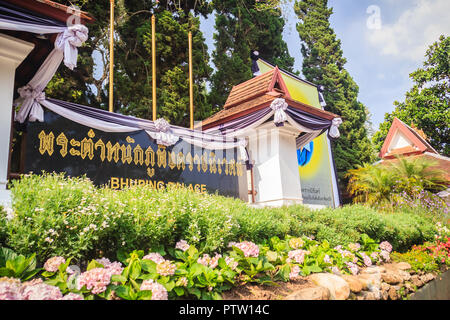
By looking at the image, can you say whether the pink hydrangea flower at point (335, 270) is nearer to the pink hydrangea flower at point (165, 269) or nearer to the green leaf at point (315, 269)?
the green leaf at point (315, 269)

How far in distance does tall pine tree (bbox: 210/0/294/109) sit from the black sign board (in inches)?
267

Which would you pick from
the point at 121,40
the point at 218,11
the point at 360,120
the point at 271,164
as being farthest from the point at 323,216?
the point at 360,120

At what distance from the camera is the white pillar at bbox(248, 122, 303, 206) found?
9227 mm

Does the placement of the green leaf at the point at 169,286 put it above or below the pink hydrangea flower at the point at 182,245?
below

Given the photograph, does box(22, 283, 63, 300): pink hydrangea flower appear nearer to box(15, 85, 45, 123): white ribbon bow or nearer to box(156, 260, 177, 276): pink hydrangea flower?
box(156, 260, 177, 276): pink hydrangea flower

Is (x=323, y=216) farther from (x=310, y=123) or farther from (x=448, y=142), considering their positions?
(x=448, y=142)

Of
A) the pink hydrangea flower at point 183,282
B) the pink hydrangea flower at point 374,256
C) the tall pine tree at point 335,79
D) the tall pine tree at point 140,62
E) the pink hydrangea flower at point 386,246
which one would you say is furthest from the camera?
the tall pine tree at point 335,79

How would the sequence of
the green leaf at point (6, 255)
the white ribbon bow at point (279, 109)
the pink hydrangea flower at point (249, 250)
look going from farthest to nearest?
the white ribbon bow at point (279, 109), the pink hydrangea flower at point (249, 250), the green leaf at point (6, 255)

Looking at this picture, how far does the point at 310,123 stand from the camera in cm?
964

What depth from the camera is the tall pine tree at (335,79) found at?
20.3 metres

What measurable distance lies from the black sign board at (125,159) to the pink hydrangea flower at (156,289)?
4368 millimetres

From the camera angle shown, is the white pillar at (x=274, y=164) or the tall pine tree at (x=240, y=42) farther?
the tall pine tree at (x=240, y=42)

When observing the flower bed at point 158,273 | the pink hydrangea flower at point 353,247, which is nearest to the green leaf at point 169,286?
the flower bed at point 158,273

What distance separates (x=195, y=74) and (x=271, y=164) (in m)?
6.34
